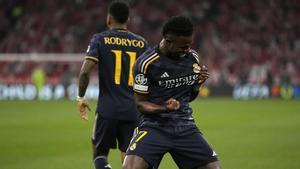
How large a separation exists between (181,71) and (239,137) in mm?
9190

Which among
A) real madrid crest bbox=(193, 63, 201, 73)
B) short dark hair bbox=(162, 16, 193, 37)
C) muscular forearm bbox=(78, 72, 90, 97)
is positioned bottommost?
muscular forearm bbox=(78, 72, 90, 97)

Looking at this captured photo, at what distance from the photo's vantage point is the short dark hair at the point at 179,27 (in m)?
6.01

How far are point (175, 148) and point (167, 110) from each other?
382 mm

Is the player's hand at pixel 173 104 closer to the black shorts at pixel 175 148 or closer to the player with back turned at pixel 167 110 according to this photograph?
the player with back turned at pixel 167 110

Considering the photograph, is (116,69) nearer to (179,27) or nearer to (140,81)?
(140,81)

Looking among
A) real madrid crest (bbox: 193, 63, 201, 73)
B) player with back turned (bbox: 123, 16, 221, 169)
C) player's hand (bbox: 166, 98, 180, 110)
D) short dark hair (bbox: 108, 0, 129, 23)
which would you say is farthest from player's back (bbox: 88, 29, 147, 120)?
player's hand (bbox: 166, 98, 180, 110)

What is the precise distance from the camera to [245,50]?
105 ft

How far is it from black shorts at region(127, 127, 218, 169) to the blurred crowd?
24.0 metres

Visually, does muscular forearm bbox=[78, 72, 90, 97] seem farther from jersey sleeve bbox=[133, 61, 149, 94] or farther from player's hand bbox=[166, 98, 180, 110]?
player's hand bbox=[166, 98, 180, 110]

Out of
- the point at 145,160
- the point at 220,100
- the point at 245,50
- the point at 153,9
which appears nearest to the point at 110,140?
the point at 145,160

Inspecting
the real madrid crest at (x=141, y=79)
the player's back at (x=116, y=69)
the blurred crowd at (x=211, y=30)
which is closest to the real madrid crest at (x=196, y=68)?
the real madrid crest at (x=141, y=79)

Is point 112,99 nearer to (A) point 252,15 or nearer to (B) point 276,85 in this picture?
(B) point 276,85

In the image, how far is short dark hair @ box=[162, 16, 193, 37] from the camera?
19.7 feet

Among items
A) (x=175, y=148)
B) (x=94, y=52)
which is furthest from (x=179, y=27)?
(x=94, y=52)
